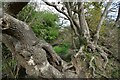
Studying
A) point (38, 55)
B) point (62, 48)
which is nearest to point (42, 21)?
point (62, 48)

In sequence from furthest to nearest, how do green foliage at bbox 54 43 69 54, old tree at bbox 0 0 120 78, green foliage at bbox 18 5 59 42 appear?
green foliage at bbox 54 43 69 54 → green foliage at bbox 18 5 59 42 → old tree at bbox 0 0 120 78

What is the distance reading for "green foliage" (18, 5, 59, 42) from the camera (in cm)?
621

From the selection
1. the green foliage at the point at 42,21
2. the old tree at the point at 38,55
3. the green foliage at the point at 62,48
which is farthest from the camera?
the green foliage at the point at 62,48

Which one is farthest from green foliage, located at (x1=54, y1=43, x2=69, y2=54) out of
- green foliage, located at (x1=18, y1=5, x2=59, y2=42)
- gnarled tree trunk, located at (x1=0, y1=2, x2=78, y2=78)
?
gnarled tree trunk, located at (x1=0, y1=2, x2=78, y2=78)

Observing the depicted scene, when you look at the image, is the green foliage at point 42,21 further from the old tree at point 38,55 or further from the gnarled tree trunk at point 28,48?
the gnarled tree trunk at point 28,48

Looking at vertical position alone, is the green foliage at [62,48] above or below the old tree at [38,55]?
below

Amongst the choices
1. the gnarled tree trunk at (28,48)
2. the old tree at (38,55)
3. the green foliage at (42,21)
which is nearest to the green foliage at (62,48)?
the green foliage at (42,21)

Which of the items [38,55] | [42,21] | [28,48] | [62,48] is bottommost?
[62,48]

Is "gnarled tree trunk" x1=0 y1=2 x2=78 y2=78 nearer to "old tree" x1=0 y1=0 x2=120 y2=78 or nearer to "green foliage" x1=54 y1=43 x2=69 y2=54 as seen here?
"old tree" x1=0 y1=0 x2=120 y2=78

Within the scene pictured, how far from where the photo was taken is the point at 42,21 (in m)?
7.07

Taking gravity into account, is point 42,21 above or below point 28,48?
below

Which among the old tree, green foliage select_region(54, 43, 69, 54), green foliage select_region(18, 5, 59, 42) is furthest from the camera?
green foliage select_region(54, 43, 69, 54)

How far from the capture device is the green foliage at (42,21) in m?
6.21

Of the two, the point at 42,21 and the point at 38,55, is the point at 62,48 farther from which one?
the point at 38,55
